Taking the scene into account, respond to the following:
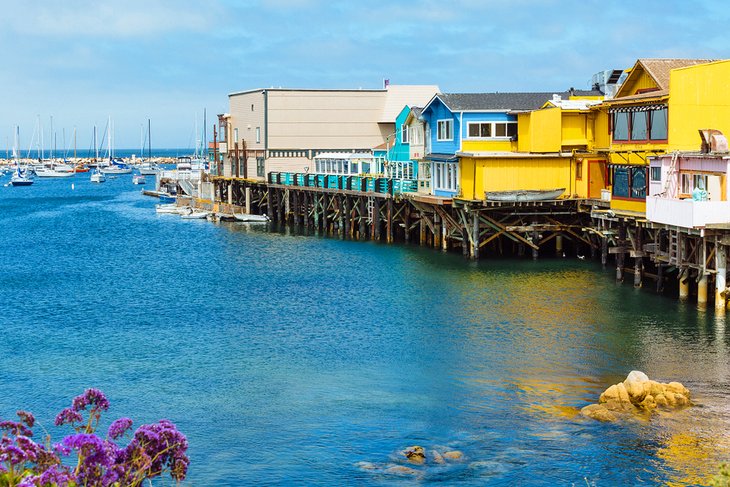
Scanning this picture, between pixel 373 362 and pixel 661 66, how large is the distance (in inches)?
959

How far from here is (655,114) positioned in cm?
4609

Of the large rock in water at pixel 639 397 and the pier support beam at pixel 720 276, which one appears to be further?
the pier support beam at pixel 720 276

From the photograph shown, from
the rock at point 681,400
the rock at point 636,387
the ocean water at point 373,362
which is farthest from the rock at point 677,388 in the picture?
the rock at point 636,387

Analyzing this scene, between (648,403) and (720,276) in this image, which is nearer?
(648,403)

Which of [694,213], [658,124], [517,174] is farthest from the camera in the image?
[517,174]

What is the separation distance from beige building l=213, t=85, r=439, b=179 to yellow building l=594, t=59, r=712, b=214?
34757mm

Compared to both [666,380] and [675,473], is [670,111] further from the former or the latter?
[675,473]

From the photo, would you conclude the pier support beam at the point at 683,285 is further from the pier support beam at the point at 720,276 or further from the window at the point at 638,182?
the window at the point at 638,182

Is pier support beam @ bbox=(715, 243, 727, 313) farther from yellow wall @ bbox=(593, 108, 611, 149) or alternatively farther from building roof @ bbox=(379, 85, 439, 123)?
building roof @ bbox=(379, 85, 439, 123)

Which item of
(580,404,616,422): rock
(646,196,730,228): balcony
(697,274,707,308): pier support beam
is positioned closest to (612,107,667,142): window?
(646,196,730,228): balcony

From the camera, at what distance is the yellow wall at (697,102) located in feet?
133

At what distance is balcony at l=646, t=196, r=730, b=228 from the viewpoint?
123 feet

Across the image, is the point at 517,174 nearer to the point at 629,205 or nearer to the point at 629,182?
the point at 629,182

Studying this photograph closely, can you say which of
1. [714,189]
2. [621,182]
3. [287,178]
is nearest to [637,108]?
[621,182]
